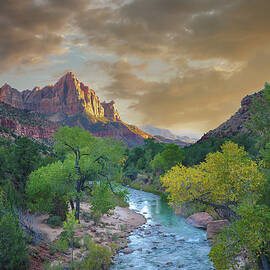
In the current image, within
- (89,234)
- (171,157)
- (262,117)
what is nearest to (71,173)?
(89,234)

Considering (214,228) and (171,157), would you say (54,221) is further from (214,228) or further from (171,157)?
(171,157)

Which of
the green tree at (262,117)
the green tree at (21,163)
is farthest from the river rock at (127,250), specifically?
the green tree at (262,117)

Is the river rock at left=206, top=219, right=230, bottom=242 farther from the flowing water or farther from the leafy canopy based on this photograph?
the leafy canopy

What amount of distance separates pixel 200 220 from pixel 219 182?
1673 cm

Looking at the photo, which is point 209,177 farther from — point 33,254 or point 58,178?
point 58,178

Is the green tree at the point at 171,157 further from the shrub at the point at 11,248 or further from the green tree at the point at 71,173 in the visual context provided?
the shrub at the point at 11,248


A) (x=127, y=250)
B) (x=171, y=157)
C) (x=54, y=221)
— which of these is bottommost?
(x=127, y=250)

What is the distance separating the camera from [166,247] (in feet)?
74.4

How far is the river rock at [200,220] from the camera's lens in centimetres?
2922

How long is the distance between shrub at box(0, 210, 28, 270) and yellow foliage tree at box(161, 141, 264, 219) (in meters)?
9.67

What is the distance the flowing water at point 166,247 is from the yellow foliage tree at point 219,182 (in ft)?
20.0

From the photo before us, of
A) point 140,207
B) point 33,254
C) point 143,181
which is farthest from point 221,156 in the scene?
point 143,181

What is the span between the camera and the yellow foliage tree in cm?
1475

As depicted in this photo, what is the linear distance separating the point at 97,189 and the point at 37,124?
108071 mm
